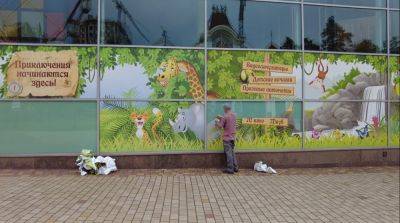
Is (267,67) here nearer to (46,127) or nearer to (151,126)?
(151,126)

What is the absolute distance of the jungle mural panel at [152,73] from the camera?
38.0ft

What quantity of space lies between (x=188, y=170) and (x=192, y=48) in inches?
116

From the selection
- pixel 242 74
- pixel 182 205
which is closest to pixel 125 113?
pixel 242 74

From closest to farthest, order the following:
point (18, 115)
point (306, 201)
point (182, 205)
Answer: point (182, 205) → point (306, 201) → point (18, 115)

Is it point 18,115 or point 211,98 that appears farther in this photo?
point 211,98

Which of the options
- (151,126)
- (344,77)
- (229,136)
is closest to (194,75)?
(151,126)

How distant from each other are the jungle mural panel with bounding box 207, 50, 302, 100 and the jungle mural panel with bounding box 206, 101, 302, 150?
0.23m

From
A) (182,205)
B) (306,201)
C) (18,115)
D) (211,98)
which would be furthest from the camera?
(211,98)

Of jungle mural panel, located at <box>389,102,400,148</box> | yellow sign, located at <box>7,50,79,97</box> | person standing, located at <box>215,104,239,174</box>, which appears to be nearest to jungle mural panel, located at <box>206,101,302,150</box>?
person standing, located at <box>215,104,239,174</box>

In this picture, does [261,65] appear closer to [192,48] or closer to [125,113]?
[192,48]

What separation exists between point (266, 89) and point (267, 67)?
56 centimetres

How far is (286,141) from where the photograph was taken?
493 inches

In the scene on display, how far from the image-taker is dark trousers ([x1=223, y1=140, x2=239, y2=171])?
11422mm

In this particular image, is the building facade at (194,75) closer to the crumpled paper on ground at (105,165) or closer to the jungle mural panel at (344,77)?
the jungle mural panel at (344,77)
